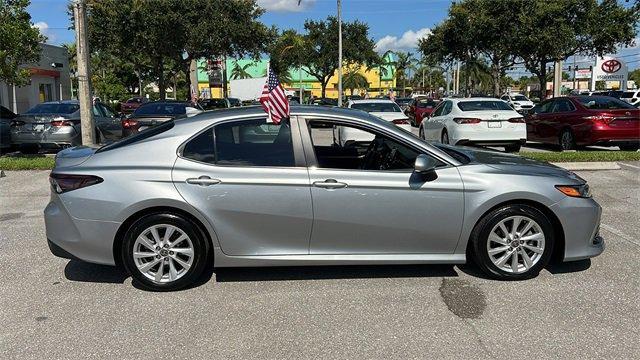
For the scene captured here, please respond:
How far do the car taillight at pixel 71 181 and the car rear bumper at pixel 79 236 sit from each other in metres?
0.10

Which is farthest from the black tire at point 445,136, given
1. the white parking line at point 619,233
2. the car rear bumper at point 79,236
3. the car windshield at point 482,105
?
the car rear bumper at point 79,236

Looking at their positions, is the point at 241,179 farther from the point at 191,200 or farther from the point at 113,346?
the point at 113,346

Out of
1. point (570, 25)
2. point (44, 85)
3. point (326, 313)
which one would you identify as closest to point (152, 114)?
point (326, 313)

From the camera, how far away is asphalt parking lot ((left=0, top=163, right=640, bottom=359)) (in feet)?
12.1

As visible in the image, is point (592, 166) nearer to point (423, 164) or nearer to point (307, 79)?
point (423, 164)

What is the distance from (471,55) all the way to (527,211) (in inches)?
1371

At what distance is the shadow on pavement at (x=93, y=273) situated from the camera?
16.4 feet

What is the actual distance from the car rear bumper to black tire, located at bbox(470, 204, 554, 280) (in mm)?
2969

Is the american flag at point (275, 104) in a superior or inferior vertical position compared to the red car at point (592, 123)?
superior

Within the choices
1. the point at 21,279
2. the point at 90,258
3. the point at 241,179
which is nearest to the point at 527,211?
the point at 241,179

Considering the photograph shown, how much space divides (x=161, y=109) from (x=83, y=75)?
2.97 meters

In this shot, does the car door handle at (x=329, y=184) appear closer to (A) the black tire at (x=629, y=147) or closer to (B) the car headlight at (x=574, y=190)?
(B) the car headlight at (x=574, y=190)

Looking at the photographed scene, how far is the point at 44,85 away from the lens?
114 ft

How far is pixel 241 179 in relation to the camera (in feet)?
14.9
